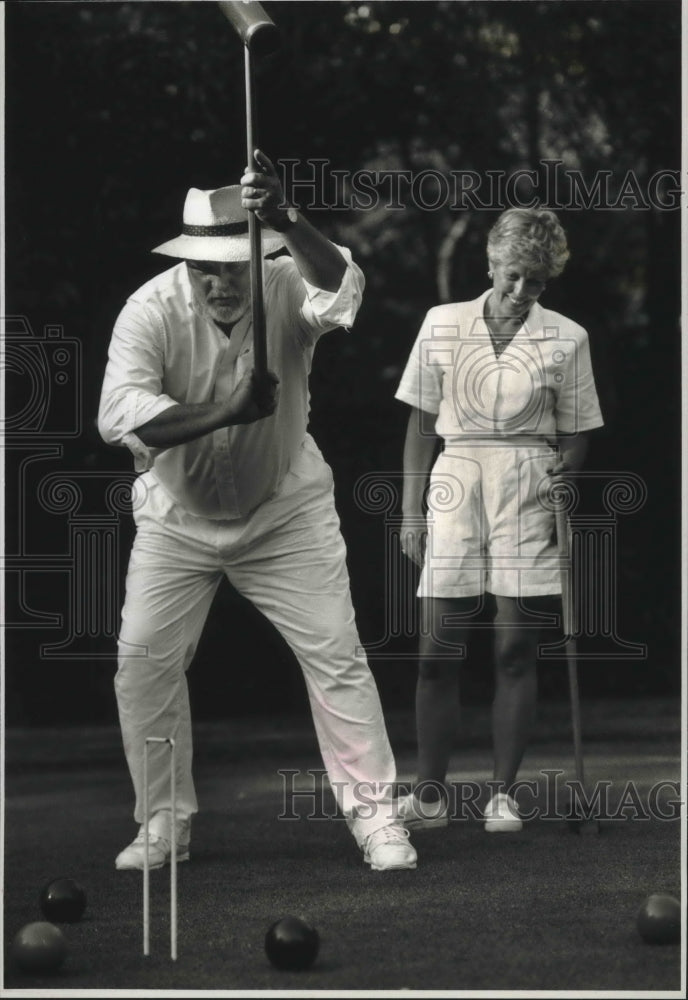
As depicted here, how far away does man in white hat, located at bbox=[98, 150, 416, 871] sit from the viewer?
15.3 feet

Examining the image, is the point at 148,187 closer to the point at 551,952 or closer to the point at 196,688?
the point at 196,688

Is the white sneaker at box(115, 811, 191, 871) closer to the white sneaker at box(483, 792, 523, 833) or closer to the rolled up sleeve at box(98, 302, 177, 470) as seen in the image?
the white sneaker at box(483, 792, 523, 833)

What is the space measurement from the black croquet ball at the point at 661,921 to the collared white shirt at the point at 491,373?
1978mm

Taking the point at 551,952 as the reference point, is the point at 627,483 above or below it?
above

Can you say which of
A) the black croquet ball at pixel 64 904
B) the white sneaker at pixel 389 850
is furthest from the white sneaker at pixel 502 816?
the black croquet ball at pixel 64 904

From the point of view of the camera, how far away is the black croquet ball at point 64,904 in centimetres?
412

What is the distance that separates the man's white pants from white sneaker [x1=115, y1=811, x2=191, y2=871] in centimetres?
5

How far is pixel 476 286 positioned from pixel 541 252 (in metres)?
4.61

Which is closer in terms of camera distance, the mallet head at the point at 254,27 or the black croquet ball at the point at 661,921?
the black croquet ball at the point at 661,921

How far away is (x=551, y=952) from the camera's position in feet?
12.0

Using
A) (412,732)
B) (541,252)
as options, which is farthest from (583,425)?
(412,732)

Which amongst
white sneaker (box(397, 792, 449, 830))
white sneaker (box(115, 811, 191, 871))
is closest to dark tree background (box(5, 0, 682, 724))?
white sneaker (box(397, 792, 449, 830))

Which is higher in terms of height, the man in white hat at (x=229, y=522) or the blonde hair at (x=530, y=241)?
the blonde hair at (x=530, y=241)

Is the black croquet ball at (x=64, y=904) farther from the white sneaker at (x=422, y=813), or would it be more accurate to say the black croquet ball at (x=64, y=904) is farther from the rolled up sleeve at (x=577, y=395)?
the rolled up sleeve at (x=577, y=395)
